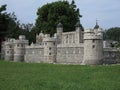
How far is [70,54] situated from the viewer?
183 feet

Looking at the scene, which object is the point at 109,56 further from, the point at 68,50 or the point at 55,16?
the point at 55,16

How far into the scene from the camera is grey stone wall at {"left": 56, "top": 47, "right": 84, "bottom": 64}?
53.6m

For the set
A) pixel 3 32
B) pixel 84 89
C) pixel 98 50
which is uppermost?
pixel 3 32

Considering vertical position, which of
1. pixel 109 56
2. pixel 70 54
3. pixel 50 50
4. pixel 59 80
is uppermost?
pixel 50 50

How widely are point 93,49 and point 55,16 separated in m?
27.5

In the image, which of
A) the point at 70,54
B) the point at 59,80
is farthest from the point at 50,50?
the point at 59,80

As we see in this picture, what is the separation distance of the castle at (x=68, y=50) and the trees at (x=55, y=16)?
3960mm

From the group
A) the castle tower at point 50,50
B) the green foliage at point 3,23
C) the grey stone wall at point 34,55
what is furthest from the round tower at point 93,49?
the green foliage at point 3,23

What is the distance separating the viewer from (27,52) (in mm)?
68000

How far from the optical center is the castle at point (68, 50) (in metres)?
49.7

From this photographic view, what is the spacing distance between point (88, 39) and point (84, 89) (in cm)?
3143

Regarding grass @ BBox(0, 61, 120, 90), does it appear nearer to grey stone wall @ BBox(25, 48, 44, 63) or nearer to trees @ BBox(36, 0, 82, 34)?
grey stone wall @ BBox(25, 48, 44, 63)

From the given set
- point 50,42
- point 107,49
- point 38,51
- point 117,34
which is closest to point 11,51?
point 38,51

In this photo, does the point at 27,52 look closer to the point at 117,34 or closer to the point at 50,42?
the point at 50,42
